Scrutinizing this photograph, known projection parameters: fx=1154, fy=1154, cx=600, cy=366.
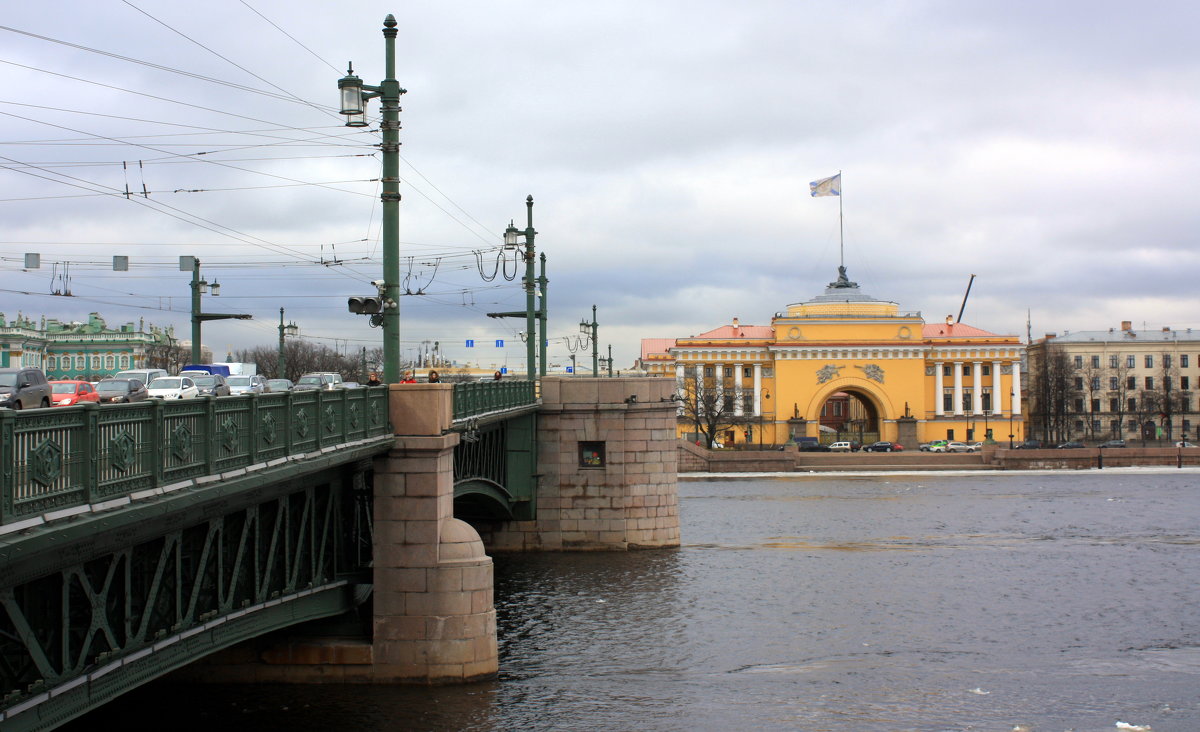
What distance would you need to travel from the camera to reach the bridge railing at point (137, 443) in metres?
7.82

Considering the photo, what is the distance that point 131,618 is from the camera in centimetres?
1032

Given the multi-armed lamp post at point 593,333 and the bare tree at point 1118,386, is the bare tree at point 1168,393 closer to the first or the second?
the bare tree at point 1118,386

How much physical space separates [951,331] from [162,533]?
88870mm

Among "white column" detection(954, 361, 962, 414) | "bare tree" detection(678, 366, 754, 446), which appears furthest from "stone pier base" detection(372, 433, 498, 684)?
"white column" detection(954, 361, 962, 414)

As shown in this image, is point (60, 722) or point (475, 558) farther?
point (475, 558)

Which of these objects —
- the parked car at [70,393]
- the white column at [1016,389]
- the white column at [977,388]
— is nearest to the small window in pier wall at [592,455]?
the parked car at [70,393]

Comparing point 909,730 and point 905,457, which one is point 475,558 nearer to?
point 909,730

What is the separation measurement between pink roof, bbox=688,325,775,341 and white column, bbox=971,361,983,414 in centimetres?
1591

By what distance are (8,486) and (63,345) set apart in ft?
196

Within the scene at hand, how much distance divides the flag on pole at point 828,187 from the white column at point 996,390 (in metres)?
19.5

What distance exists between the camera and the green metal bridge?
8.25 metres

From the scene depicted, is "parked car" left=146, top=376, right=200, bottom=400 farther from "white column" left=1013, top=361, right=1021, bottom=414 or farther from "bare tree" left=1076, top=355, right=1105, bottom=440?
"bare tree" left=1076, top=355, right=1105, bottom=440

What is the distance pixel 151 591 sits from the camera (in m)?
10.5

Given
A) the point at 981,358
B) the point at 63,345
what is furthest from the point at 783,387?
the point at 63,345
